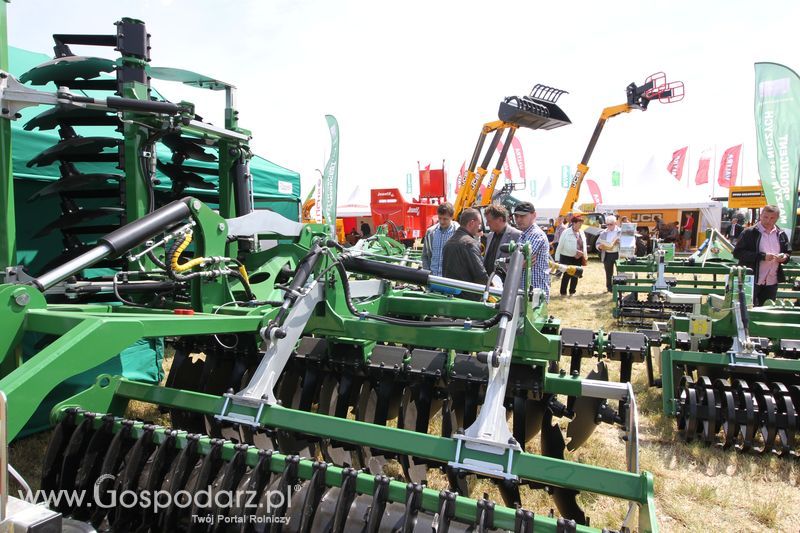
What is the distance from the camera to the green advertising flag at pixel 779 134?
827 centimetres

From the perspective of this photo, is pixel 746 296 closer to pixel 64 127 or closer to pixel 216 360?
pixel 216 360

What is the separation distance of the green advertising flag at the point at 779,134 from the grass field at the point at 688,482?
241 inches

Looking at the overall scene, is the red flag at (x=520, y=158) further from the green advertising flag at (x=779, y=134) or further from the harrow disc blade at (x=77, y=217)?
the harrow disc blade at (x=77, y=217)

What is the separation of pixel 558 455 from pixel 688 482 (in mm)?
1041

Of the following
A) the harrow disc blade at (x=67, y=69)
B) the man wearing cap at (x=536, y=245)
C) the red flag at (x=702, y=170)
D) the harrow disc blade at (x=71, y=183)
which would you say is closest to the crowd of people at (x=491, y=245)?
the man wearing cap at (x=536, y=245)

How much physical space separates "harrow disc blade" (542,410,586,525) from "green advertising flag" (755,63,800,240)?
289 inches

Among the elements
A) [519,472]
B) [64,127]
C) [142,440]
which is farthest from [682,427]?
[64,127]

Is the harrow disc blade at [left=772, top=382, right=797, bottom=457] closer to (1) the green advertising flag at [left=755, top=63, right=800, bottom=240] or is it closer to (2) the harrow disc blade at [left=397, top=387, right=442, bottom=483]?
(2) the harrow disc blade at [left=397, top=387, right=442, bottom=483]

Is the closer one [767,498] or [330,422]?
[330,422]

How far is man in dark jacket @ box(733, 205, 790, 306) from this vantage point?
6051 millimetres

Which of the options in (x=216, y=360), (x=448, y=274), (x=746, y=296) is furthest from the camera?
(x=448, y=274)

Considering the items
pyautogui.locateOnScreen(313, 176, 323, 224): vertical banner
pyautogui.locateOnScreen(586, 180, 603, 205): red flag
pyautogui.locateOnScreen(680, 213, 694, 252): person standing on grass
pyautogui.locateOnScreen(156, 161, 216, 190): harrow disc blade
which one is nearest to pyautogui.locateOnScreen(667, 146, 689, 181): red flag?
pyautogui.locateOnScreen(586, 180, 603, 205): red flag

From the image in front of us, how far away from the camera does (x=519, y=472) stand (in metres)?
1.91

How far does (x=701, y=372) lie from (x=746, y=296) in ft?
2.41
